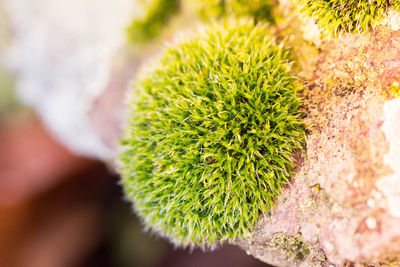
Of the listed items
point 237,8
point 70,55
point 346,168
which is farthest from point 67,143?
point 346,168

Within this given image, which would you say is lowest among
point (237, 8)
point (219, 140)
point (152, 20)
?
point (219, 140)

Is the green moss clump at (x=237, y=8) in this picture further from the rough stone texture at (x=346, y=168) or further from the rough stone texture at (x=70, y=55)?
the rough stone texture at (x=70, y=55)

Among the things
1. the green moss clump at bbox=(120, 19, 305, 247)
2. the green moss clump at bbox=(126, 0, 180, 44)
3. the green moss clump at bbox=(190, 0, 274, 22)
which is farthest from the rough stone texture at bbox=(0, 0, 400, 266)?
the green moss clump at bbox=(126, 0, 180, 44)

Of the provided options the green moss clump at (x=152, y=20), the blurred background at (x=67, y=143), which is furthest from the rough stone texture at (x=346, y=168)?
the blurred background at (x=67, y=143)

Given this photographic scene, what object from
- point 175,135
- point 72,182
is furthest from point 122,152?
point 72,182

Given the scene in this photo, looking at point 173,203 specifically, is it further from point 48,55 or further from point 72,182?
point 72,182

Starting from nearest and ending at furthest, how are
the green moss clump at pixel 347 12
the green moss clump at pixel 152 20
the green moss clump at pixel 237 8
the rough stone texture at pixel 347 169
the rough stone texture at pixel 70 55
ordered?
the rough stone texture at pixel 347 169 < the green moss clump at pixel 347 12 < the green moss clump at pixel 237 8 < the green moss clump at pixel 152 20 < the rough stone texture at pixel 70 55

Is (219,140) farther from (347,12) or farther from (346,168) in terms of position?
(347,12)
